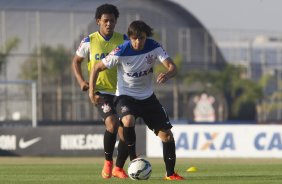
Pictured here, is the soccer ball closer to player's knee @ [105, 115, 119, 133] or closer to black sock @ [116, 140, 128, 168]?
player's knee @ [105, 115, 119, 133]

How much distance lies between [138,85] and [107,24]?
1.15m

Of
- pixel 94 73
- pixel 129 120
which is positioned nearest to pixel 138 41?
pixel 94 73

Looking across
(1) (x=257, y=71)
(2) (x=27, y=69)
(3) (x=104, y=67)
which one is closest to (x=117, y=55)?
(3) (x=104, y=67)

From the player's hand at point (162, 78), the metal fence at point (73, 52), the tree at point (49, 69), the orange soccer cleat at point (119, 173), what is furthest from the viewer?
the tree at point (49, 69)

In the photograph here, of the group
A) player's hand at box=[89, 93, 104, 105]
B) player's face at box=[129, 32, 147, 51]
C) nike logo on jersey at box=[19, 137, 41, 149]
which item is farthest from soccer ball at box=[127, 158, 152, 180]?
nike logo on jersey at box=[19, 137, 41, 149]

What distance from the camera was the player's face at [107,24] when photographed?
16.3 meters

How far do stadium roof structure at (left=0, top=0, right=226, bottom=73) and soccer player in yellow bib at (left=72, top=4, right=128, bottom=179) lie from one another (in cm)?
3893

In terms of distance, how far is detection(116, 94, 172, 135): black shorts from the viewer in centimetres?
1591

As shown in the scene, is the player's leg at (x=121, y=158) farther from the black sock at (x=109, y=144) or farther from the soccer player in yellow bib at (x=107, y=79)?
the black sock at (x=109, y=144)

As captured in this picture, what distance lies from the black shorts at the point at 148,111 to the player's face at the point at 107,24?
1.16m

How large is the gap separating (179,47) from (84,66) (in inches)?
487

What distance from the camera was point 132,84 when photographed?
15.9 metres

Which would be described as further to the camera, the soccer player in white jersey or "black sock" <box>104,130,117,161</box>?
"black sock" <box>104,130,117,161</box>

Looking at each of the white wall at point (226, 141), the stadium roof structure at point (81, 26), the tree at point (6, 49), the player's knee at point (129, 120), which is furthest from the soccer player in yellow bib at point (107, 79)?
the tree at point (6, 49)
